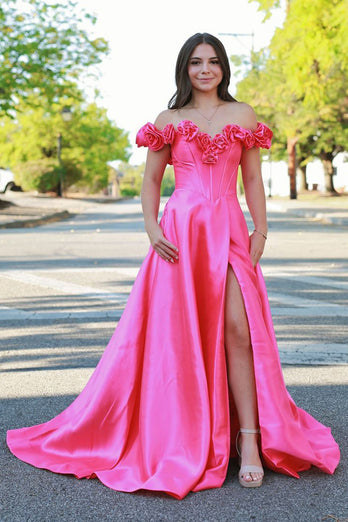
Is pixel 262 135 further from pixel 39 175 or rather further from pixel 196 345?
pixel 39 175

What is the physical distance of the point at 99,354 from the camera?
5.71 meters

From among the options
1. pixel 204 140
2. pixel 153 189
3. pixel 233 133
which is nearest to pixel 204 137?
pixel 204 140

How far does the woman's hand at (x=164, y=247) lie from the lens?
3430 millimetres

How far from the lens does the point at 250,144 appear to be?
11.5 ft

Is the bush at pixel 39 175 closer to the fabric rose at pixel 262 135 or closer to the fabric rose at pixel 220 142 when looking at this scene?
the fabric rose at pixel 262 135

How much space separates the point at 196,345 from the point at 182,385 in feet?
0.58

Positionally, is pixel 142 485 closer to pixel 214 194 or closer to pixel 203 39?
pixel 214 194

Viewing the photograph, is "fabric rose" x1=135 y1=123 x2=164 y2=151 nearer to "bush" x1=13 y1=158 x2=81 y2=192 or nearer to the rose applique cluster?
the rose applique cluster

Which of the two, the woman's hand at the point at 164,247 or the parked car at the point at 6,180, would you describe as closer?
the woman's hand at the point at 164,247

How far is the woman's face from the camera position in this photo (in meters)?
3.50

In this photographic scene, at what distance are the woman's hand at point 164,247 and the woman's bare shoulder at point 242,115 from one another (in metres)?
0.60

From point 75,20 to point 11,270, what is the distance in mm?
18792

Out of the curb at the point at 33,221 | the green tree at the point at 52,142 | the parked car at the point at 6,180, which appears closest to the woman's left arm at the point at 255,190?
the curb at the point at 33,221

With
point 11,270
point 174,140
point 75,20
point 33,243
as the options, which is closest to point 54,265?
point 11,270
